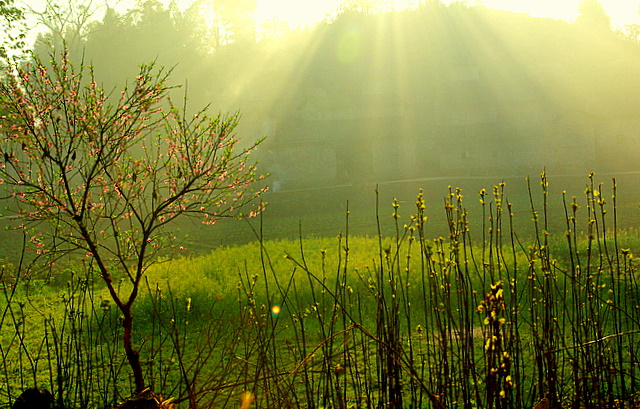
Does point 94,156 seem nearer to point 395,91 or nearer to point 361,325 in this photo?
point 361,325

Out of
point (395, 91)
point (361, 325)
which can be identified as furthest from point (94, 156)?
point (395, 91)

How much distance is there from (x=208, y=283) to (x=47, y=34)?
3101 centimetres

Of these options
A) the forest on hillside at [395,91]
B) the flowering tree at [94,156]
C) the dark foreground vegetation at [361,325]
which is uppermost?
the forest on hillside at [395,91]

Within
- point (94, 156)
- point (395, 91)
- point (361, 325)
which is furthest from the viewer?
point (395, 91)

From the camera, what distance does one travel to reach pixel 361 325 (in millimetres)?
4309

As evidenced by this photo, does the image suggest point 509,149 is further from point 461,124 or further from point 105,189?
point 105,189

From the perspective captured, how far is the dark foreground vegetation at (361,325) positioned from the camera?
3652 mm

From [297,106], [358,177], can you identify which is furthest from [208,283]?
[297,106]

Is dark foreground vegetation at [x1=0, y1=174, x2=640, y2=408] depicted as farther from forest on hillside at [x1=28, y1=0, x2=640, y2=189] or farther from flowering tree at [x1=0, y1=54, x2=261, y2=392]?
forest on hillside at [x1=28, y1=0, x2=640, y2=189]

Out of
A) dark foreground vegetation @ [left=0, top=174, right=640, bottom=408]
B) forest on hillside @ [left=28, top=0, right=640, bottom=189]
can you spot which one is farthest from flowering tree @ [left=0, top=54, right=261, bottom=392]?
forest on hillside @ [left=28, top=0, right=640, bottom=189]

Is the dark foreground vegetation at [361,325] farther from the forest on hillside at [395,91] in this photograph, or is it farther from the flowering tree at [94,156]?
the forest on hillside at [395,91]

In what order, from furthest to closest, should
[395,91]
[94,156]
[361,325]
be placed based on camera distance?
[395,91] → [94,156] → [361,325]

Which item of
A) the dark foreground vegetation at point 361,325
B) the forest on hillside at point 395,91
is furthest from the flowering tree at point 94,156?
the forest on hillside at point 395,91

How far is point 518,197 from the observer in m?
24.7
